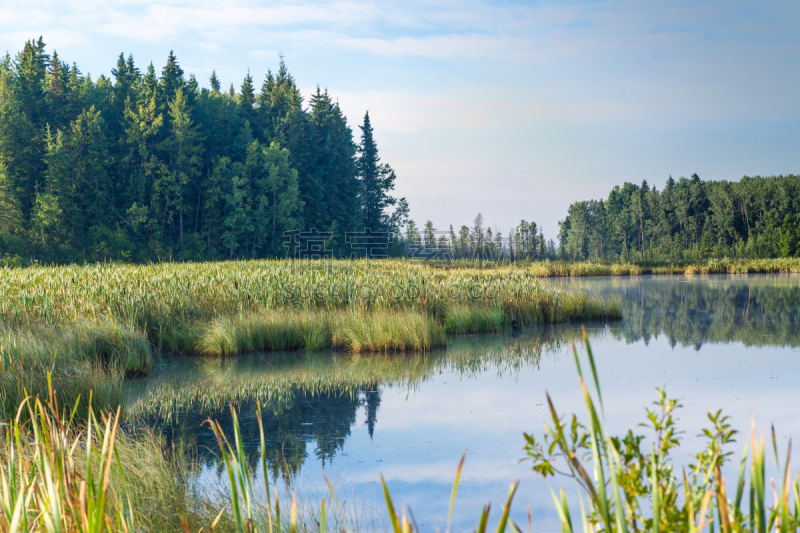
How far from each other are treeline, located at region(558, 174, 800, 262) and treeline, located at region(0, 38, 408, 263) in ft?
89.6

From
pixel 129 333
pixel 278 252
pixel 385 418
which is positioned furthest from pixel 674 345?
pixel 278 252

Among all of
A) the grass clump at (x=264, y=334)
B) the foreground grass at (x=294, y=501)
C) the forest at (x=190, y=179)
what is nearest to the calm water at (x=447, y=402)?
the foreground grass at (x=294, y=501)

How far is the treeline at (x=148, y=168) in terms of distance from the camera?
3303cm

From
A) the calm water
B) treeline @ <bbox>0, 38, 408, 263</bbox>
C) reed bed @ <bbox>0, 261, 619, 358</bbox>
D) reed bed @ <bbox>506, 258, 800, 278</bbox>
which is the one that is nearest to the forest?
treeline @ <bbox>0, 38, 408, 263</bbox>

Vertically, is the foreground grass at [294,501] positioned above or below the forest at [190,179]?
below

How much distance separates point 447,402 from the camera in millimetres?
7023

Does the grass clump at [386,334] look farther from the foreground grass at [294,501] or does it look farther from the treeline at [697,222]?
the treeline at [697,222]

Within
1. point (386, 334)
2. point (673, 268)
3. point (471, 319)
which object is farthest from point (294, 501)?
point (673, 268)

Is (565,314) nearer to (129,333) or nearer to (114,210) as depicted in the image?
(129,333)

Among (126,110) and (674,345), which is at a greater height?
(126,110)

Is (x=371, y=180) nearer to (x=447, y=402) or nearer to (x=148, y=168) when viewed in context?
(x=148, y=168)

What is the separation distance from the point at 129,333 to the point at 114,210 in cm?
3020

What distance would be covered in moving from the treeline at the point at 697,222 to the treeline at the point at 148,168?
27317 millimetres

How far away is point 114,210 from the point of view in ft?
118
